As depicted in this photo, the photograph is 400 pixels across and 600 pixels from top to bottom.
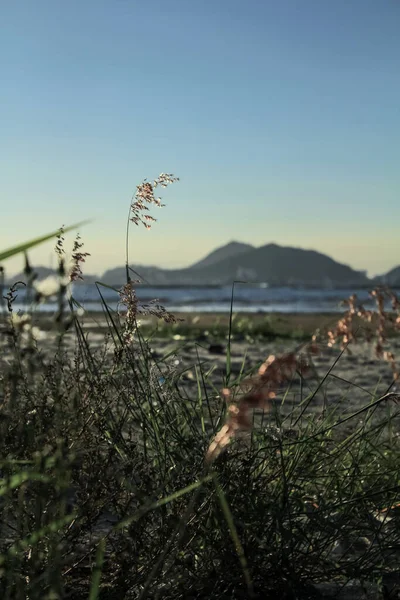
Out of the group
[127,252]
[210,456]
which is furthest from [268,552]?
[210,456]

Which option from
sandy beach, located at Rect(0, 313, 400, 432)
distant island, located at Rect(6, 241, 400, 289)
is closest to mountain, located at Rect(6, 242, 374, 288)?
distant island, located at Rect(6, 241, 400, 289)

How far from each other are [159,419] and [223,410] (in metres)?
0.36

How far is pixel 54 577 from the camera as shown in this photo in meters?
1.16

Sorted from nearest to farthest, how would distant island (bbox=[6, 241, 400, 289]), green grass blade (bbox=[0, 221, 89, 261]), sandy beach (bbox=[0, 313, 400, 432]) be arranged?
green grass blade (bbox=[0, 221, 89, 261]), sandy beach (bbox=[0, 313, 400, 432]), distant island (bbox=[6, 241, 400, 289])

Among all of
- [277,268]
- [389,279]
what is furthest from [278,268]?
[389,279]

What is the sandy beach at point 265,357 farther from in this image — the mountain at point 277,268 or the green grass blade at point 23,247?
the mountain at point 277,268

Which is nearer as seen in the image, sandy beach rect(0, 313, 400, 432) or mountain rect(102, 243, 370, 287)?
sandy beach rect(0, 313, 400, 432)

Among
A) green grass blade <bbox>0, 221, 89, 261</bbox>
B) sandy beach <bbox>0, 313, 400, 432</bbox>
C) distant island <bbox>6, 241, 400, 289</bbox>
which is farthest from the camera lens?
distant island <bbox>6, 241, 400, 289</bbox>

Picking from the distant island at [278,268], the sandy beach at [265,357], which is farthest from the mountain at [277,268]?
the sandy beach at [265,357]

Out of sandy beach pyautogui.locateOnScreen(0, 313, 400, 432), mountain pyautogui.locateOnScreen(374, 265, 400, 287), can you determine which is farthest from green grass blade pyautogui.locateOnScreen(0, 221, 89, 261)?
mountain pyautogui.locateOnScreen(374, 265, 400, 287)

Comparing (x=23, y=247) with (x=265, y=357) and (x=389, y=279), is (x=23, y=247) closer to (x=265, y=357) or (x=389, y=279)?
(x=265, y=357)

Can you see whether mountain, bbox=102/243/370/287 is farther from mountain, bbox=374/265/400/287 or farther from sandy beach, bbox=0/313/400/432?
sandy beach, bbox=0/313/400/432

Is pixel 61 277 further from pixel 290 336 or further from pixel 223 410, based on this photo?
pixel 290 336

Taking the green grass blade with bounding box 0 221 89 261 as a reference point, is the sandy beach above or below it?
below
